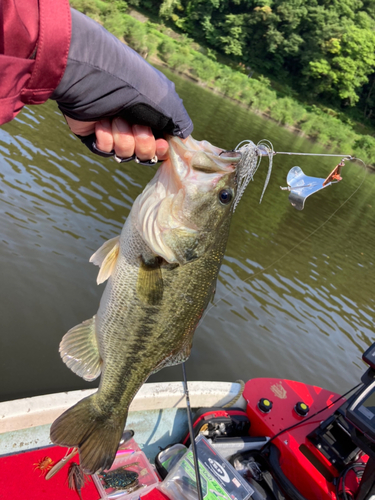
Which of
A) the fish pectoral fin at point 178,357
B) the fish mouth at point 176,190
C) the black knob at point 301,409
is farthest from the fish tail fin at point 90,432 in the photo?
the black knob at point 301,409

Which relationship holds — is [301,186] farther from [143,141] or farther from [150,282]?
[143,141]

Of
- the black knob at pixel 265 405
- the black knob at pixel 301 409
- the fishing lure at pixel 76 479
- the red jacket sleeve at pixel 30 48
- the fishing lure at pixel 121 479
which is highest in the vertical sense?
the red jacket sleeve at pixel 30 48

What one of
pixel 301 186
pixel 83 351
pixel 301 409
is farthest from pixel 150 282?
pixel 301 409

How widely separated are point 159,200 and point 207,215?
0.25m

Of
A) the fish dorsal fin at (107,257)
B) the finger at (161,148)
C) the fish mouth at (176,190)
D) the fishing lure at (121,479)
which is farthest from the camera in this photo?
the fishing lure at (121,479)

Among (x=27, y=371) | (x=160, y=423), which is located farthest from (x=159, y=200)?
(x=27, y=371)

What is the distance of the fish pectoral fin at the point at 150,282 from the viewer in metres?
1.96

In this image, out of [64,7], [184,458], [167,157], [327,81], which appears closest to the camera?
[64,7]

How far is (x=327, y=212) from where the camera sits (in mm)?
15820

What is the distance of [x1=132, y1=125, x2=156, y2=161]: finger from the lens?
1.64 meters

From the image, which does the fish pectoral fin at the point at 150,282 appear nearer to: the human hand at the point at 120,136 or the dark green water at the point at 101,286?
the human hand at the point at 120,136

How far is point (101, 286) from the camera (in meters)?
6.12

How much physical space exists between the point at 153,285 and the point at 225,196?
22.9 inches

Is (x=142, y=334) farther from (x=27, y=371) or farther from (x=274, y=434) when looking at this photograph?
(x=27, y=371)
